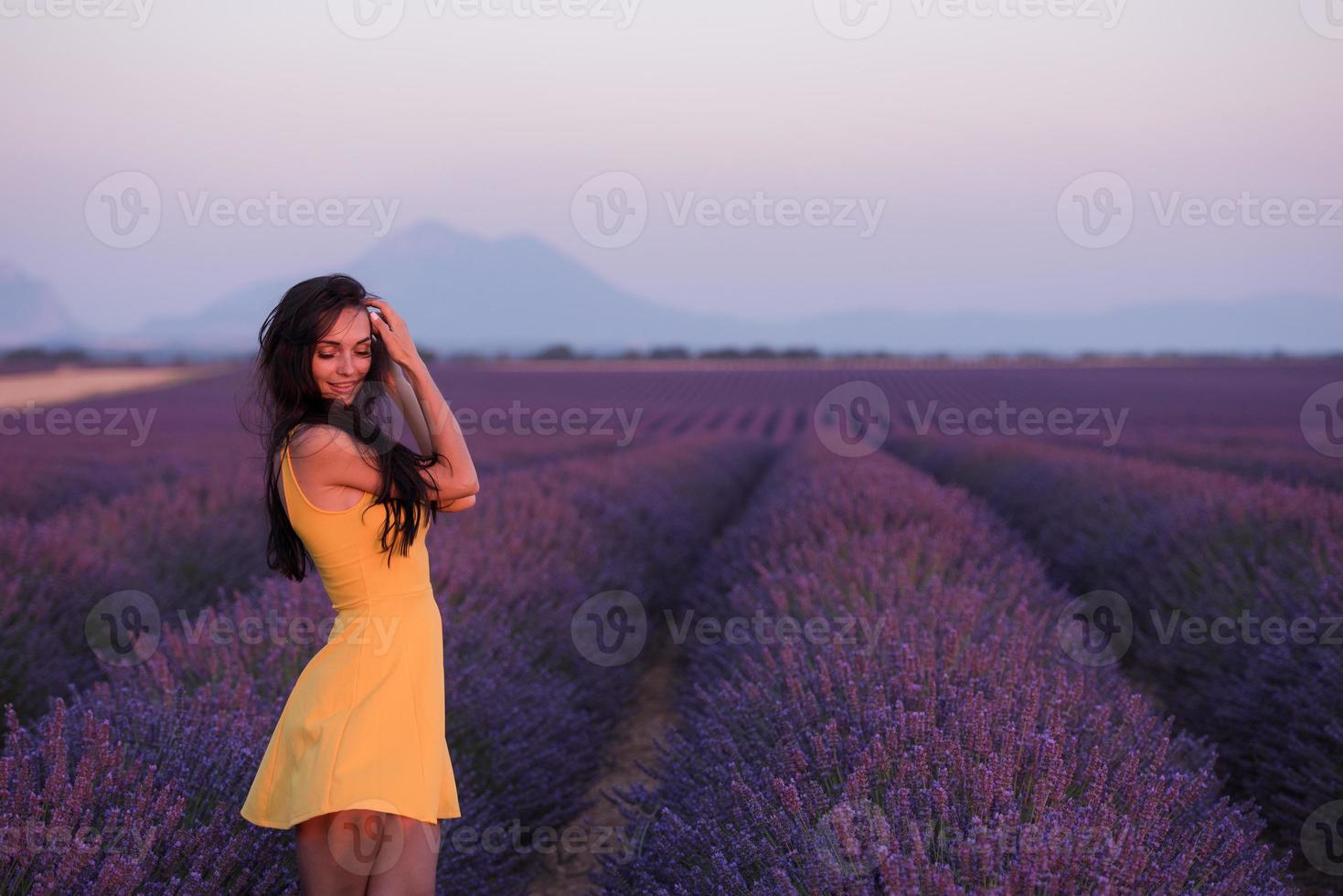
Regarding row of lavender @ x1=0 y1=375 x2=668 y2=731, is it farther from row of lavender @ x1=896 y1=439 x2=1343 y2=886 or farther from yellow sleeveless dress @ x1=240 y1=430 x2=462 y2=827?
row of lavender @ x1=896 y1=439 x2=1343 y2=886

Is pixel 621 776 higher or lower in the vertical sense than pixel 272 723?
lower

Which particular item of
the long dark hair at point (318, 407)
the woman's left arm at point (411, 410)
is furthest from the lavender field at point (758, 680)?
the woman's left arm at point (411, 410)

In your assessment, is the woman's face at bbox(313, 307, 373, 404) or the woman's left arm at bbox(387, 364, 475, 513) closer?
the woman's face at bbox(313, 307, 373, 404)

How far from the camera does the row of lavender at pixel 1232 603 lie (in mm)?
3148

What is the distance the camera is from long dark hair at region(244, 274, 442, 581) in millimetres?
1680

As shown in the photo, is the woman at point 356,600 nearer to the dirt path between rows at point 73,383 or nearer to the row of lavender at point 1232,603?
the row of lavender at point 1232,603

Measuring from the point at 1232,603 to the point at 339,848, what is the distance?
4.01 metres

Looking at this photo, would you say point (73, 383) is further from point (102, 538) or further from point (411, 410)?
point (411, 410)

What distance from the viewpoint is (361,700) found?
1.60 meters

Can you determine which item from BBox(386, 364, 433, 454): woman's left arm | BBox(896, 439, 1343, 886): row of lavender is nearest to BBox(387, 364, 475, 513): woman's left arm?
BBox(386, 364, 433, 454): woman's left arm

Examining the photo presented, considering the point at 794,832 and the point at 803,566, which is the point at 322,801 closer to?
the point at 794,832

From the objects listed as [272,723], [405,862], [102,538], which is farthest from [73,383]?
[405,862]

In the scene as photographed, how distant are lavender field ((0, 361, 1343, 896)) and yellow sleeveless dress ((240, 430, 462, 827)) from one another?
321 millimetres

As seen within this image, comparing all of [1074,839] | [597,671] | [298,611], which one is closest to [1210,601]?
[597,671]
